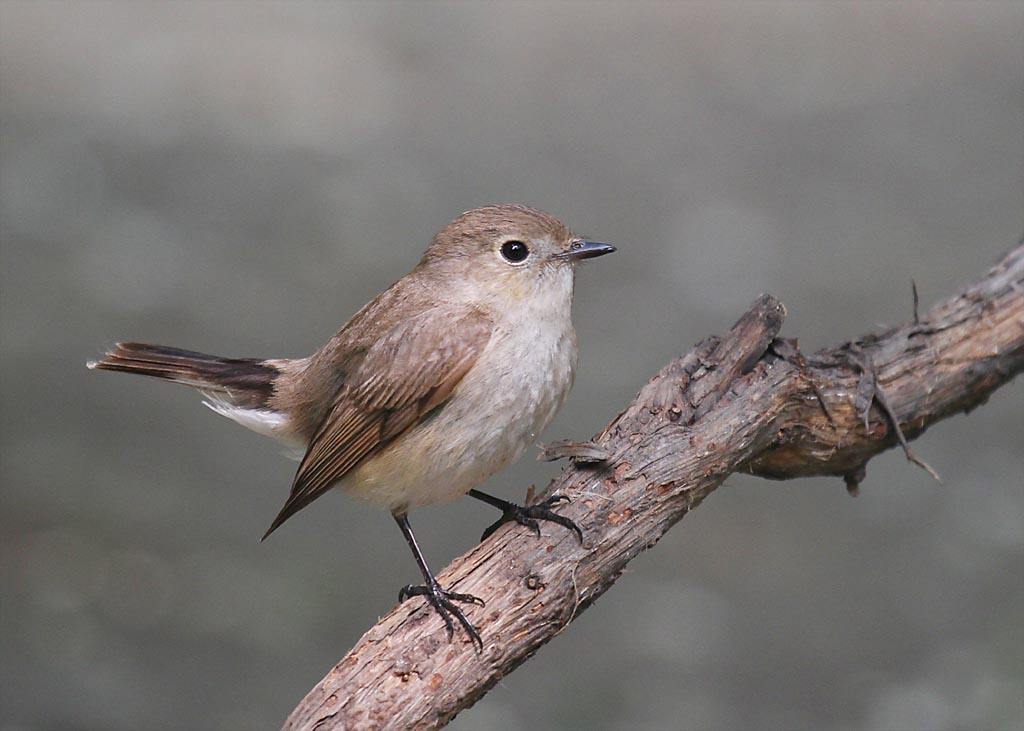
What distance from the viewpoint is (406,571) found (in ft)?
19.3

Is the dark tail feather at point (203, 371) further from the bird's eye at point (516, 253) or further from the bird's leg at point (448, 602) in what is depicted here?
the bird's leg at point (448, 602)

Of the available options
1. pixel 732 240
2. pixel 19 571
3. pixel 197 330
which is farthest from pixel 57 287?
pixel 732 240

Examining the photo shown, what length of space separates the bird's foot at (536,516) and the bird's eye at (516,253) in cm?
75

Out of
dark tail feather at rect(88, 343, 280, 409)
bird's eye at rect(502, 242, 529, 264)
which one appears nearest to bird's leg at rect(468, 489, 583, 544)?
bird's eye at rect(502, 242, 529, 264)

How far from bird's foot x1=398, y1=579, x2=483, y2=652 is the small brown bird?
7cm

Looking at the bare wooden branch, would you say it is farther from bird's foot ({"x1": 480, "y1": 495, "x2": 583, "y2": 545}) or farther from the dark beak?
the dark beak

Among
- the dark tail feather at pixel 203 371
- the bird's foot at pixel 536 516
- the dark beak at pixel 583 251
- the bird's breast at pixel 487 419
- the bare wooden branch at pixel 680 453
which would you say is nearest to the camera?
the bare wooden branch at pixel 680 453

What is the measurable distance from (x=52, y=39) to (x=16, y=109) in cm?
101

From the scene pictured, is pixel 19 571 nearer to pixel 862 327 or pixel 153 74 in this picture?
pixel 862 327

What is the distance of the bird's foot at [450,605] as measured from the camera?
3.29 metres

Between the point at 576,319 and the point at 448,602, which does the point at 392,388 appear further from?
the point at 576,319

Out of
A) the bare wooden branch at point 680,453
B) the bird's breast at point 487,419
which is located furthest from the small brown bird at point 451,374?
the bare wooden branch at point 680,453

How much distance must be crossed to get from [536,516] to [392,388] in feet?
1.92

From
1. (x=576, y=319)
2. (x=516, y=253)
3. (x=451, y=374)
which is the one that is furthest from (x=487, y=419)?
(x=576, y=319)
